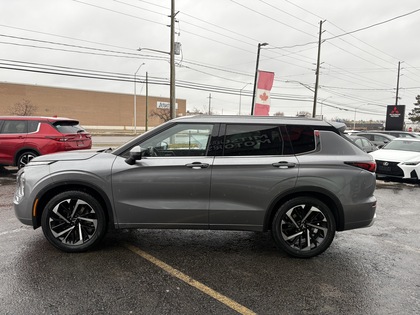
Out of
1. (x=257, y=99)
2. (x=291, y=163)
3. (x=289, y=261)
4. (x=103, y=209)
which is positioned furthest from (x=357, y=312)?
(x=257, y=99)

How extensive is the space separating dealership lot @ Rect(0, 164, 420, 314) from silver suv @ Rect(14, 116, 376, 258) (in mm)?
359

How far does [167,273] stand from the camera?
3.53 metres

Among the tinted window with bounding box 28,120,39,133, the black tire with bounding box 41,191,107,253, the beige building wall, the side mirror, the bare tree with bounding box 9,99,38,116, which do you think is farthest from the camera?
the beige building wall

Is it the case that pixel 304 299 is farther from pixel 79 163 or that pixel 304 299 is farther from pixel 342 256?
pixel 79 163

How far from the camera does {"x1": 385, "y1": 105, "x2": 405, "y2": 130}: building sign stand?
108 ft

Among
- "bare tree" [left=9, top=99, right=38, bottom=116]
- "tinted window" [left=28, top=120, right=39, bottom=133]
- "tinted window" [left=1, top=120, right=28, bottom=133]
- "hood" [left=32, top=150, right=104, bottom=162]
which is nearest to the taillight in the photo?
"hood" [left=32, top=150, right=104, bottom=162]

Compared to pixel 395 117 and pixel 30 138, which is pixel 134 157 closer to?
pixel 30 138

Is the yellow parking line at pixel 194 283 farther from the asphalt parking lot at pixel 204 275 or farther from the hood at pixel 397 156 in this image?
the hood at pixel 397 156

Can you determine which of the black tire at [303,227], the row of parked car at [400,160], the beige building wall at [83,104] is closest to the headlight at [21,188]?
the black tire at [303,227]

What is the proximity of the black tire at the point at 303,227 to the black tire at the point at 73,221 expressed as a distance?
224 centimetres

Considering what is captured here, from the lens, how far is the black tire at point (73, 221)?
392 centimetres

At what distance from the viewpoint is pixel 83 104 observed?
67125 millimetres

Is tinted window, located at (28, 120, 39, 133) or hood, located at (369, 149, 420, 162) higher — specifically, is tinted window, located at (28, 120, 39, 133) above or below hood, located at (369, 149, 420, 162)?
above

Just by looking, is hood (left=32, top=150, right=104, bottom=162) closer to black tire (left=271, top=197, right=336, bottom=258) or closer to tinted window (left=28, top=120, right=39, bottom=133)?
black tire (left=271, top=197, right=336, bottom=258)
